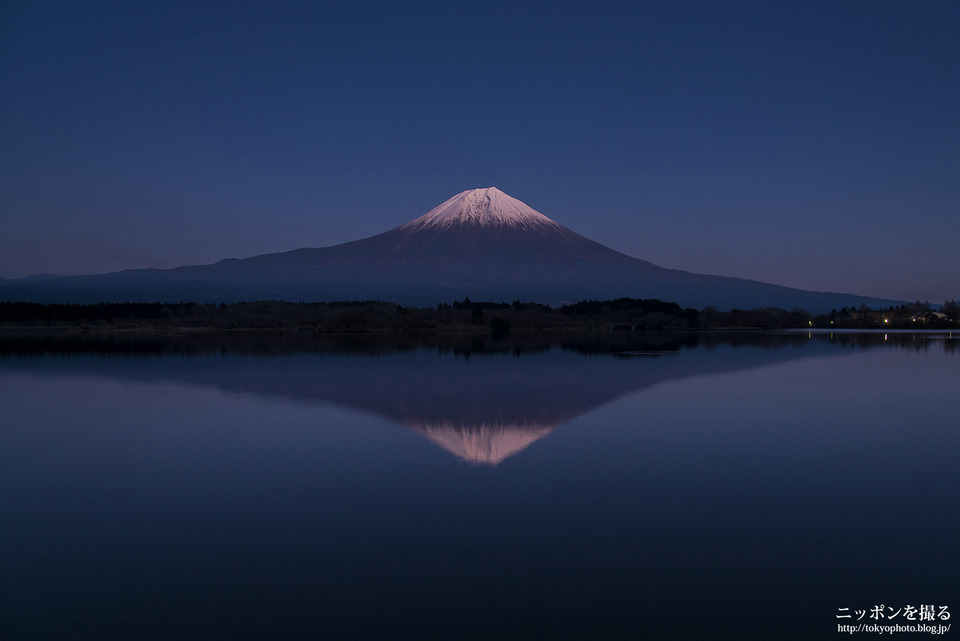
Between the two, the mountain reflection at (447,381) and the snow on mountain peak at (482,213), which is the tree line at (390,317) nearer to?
the snow on mountain peak at (482,213)

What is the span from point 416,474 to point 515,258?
92.1 meters

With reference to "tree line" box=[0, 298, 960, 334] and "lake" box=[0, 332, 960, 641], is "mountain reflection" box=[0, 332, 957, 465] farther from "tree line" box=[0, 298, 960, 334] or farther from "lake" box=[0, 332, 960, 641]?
"tree line" box=[0, 298, 960, 334]

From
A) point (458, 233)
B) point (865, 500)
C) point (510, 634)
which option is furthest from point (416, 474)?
point (458, 233)

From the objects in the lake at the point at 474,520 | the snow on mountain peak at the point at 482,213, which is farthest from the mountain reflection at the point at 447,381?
the snow on mountain peak at the point at 482,213

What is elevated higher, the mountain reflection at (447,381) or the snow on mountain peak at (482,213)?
the snow on mountain peak at (482,213)

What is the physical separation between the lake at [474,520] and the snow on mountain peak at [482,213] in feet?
320

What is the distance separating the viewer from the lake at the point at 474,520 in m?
3.36

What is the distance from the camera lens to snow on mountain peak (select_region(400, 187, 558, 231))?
4222 inches

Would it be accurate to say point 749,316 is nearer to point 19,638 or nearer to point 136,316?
point 136,316

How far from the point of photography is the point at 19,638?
314cm

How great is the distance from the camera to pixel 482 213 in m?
110

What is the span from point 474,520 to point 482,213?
108 m

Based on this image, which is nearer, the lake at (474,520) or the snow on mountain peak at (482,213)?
the lake at (474,520)

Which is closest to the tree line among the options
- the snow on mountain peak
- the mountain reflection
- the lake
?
the snow on mountain peak
